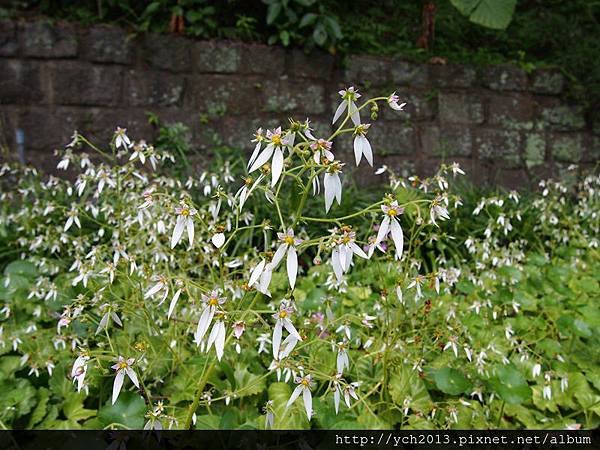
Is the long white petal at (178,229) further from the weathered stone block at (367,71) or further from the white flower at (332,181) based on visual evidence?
the weathered stone block at (367,71)

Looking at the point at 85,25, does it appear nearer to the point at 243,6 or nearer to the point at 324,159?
the point at 243,6

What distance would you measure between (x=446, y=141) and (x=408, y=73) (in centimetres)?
59

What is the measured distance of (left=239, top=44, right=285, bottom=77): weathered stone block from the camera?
12.0ft

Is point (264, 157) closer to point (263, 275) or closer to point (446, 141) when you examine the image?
point (263, 275)

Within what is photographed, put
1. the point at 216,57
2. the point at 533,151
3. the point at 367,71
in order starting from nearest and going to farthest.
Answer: the point at 216,57
the point at 367,71
the point at 533,151

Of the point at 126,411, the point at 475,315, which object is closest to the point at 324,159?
the point at 126,411

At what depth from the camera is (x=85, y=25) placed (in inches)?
136

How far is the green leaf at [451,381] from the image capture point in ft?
4.83

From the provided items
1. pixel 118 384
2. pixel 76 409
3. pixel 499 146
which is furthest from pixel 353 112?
pixel 499 146

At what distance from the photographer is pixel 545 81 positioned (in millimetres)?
4094

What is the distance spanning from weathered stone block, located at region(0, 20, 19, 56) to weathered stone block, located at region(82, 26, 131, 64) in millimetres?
412

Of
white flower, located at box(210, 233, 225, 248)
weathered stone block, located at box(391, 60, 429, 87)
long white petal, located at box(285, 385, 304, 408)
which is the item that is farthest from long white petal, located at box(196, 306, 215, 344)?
weathered stone block, located at box(391, 60, 429, 87)

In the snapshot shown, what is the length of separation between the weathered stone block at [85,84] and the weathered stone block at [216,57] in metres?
0.52

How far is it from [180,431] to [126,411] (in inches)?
7.6
